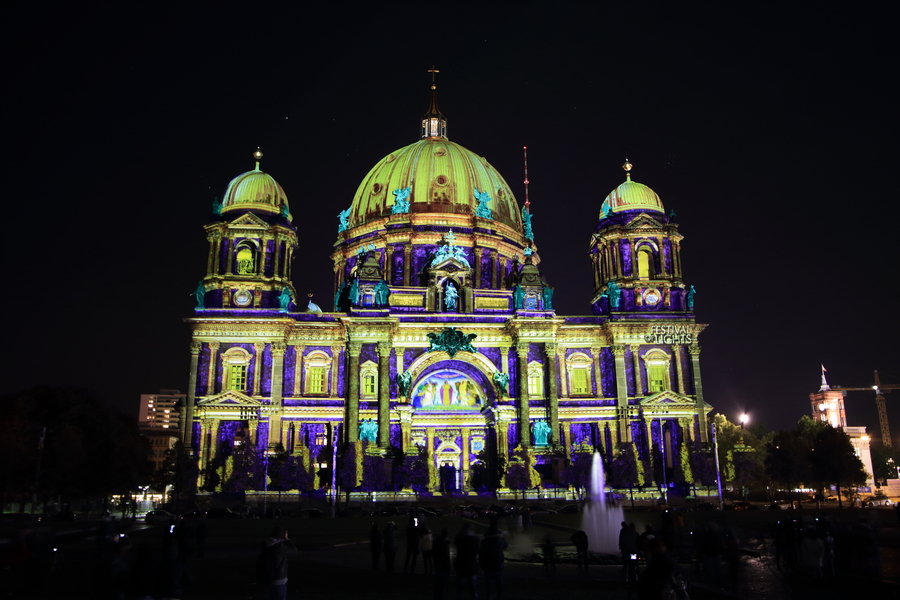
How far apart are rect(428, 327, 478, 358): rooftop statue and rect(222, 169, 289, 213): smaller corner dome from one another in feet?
63.0

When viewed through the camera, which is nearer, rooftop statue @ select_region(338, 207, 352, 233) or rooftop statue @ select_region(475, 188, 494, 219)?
rooftop statue @ select_region(475, 188, 494, 219)

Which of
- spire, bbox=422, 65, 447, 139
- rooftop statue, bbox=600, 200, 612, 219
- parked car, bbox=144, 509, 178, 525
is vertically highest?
spire, bbox=422, 65, 447, 139

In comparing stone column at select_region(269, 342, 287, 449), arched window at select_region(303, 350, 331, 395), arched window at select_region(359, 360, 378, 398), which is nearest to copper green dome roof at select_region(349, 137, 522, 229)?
arched window at select_region(303, 350, 331, 395)

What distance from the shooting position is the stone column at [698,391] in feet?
231

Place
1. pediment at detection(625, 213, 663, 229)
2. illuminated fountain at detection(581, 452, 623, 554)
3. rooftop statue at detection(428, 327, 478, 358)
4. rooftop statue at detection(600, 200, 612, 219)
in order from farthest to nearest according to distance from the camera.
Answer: rooftop statue at detection(600, 200, 612, 219), pediment at detection(625, 213, 663, 229), rooftop statue at detection(428, 327, 478, 358), illuminated fountain at detection(581, 452, 623, 554)

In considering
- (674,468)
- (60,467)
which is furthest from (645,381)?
(60,467)

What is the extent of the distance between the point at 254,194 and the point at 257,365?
54.2 ft

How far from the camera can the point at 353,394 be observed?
67.0 m

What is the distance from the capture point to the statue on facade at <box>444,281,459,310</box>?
2874 inches

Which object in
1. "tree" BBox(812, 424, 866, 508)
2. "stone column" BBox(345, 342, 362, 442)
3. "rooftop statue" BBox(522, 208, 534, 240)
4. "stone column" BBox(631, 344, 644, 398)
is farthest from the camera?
"rooftop statue" BBox(522, 208, 534, 240)

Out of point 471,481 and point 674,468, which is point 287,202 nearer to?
point 471,481

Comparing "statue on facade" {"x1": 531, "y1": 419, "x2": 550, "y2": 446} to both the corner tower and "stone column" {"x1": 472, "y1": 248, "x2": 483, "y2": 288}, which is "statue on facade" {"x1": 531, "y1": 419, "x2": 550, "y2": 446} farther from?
the corner tower

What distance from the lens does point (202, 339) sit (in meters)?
68.1

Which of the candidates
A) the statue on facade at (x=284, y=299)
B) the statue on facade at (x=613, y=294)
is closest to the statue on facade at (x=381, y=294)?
the statue on facade at (x=284, y=299)
